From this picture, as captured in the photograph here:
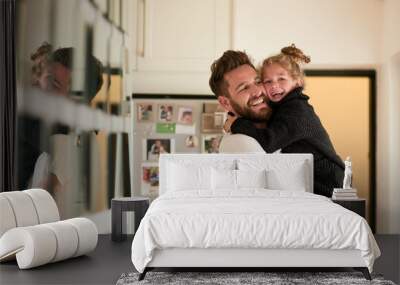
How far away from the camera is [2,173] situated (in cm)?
596

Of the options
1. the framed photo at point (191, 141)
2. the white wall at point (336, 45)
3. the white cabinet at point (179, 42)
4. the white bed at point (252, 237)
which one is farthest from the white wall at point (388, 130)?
the white bed at point (252, 237)

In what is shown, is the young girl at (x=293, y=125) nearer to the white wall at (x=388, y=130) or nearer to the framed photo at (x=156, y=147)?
the white wall at (x=388, y=130)

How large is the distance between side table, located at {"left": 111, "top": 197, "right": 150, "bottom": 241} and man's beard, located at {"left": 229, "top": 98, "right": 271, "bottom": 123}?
1366 mm

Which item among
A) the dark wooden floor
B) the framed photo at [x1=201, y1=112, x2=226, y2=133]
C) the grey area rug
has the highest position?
the framed photo at [x1=201, y1=112, x2=226, y2=133]

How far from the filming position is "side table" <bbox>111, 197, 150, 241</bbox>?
Answer: 19.5 ft

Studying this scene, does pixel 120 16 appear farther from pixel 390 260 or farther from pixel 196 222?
pixel 390 260

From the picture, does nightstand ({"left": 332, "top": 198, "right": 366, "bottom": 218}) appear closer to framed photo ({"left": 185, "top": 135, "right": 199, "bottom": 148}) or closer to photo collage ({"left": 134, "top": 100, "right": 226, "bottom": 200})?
photo collage ({"left": 134, "top": 100, "right": 226, "bottom": 200})

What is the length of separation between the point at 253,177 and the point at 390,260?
1.45 meters

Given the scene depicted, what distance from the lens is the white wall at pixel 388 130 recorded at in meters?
6.55

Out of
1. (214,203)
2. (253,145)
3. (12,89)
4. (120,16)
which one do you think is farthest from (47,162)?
(214,203)

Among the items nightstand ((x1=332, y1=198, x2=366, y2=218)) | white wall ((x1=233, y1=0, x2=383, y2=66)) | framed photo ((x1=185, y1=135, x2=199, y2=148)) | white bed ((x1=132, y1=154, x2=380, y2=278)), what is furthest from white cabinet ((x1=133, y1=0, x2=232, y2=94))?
white bed ((x1=132, y1=154, x2=380, y2=278))

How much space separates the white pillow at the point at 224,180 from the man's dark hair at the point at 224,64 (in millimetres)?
1099

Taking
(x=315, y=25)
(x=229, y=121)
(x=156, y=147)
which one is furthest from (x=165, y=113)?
(x=315, y=25)

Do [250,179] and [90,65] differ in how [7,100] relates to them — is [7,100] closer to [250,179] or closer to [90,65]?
[90,65]
